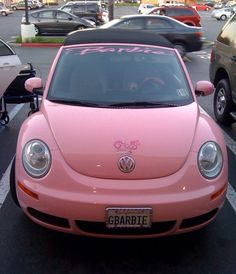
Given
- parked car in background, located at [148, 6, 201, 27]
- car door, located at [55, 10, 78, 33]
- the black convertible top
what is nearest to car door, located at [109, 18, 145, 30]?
parked car in background, located at [148, 6, 201, 27]

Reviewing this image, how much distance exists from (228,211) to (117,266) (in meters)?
1.42

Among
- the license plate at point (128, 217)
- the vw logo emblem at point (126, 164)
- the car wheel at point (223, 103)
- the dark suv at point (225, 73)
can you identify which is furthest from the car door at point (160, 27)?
the license plate at point (128, 217)

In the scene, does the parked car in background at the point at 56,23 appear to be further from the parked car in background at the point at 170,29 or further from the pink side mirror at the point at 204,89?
the pink side mirror at the point at 204,89

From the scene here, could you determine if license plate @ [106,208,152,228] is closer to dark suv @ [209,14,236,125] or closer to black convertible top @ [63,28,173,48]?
black convertible top @ [63,28,173,48]

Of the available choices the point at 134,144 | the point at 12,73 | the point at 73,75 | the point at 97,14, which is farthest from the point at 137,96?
the point at 97,14

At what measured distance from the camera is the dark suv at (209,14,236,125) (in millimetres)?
6629

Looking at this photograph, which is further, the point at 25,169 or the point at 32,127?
the point at 32,127

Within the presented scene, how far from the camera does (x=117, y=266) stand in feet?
10.7

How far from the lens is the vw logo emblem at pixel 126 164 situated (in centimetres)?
321

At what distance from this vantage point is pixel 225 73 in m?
7.17

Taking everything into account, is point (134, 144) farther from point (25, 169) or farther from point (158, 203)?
point (25, 169)

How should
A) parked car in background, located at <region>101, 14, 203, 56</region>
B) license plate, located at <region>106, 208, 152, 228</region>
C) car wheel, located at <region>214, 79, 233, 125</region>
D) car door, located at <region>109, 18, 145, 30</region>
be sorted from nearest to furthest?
license plate, located at <region>106, 208, 152, 228</region>, car wheel, located at <region>214, 79, 233, 125</region>, car door, located at <region>109, 18, 145, 30</region>, parked car in background, located at <region>101, 14, 203, 56</region>

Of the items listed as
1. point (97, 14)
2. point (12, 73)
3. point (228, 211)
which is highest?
point (12, 73)

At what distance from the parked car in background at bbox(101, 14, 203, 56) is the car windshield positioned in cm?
1105
